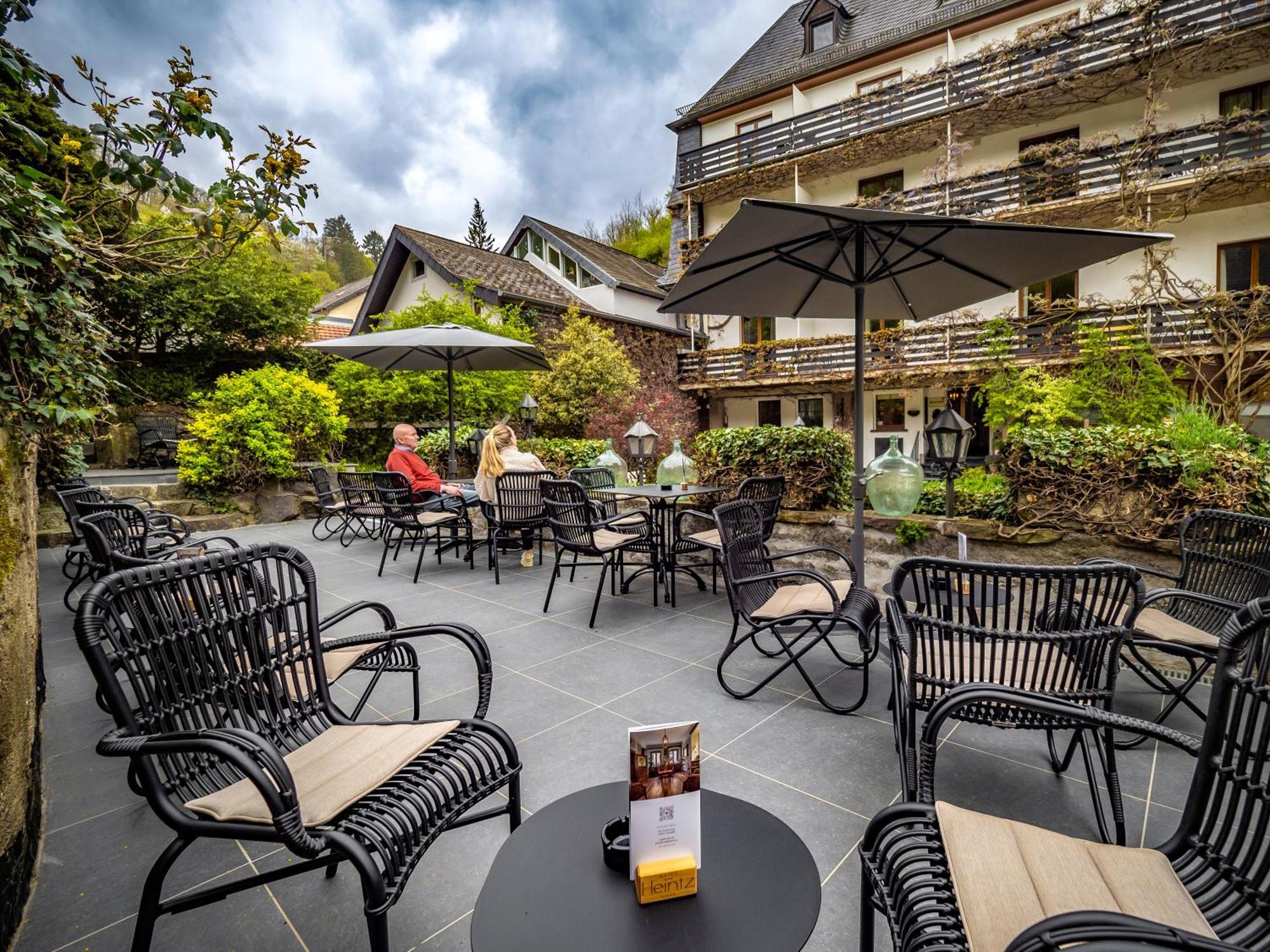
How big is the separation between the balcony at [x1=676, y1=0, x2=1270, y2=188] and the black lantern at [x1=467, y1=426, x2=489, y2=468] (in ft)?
29.9

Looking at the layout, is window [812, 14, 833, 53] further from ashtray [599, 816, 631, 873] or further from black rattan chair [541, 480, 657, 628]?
ashtray [599, 816, 631, 873]

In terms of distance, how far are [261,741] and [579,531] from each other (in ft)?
10.0

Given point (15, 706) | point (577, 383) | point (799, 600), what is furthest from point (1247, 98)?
point (15, 706)

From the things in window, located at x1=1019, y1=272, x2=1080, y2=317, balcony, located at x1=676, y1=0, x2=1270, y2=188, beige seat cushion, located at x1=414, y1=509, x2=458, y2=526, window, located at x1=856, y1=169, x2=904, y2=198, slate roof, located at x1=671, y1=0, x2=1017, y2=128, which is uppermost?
slate roof, located at x1=671, y1=0, x2=1017, y2=128

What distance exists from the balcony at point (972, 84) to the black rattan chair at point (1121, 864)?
12592 millimetres

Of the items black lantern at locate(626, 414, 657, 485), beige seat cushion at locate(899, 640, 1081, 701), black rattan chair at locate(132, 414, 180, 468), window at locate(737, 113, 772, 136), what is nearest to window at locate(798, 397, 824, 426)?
window at locate(737, 113, 772, 136)

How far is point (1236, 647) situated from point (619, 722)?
6.74 ft

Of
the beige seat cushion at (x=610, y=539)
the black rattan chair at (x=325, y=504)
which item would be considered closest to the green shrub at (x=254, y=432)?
the black rattan chair at (x=325, y=504)

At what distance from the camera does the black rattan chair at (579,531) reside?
4203 millimetres

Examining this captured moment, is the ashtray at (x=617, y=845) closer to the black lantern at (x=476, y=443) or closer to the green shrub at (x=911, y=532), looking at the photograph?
the green shrub at (x=911, y=532)

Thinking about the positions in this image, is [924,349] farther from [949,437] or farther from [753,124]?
[949,437]

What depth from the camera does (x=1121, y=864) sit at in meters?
1.19

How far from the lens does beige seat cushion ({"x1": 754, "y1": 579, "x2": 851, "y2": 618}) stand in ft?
9.27

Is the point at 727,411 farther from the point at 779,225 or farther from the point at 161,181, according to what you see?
the point at 161,181
